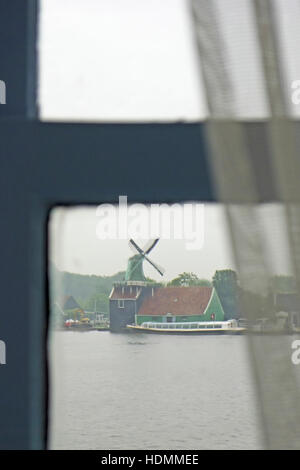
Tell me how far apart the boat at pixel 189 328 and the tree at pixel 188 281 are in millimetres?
55

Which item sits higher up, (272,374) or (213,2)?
(213,2)

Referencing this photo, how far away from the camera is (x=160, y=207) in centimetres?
73

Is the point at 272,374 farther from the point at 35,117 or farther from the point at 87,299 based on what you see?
the point at 35,117

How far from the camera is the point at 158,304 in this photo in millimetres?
763

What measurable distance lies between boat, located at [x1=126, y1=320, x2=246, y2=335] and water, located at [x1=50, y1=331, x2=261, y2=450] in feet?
0.10

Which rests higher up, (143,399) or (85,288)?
(85,288)

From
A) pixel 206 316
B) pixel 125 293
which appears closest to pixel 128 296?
pixel 125 293

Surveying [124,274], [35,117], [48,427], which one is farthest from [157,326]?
[35,117]

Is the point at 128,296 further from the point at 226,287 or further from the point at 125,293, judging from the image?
the point at 226,287

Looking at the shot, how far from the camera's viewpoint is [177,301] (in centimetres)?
76

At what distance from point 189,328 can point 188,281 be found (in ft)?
0.22

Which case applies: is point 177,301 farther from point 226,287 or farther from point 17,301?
point 17,301

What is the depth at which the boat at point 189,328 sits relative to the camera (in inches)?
29.7

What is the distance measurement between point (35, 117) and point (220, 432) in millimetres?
464
